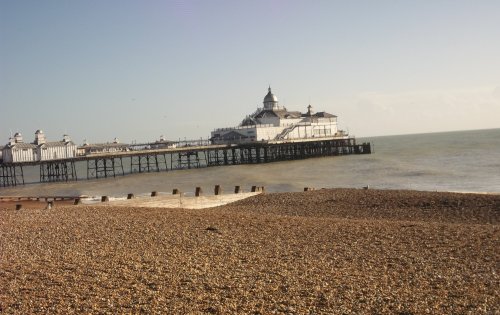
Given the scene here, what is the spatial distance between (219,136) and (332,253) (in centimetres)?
6420

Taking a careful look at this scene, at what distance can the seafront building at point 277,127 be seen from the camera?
72.4m

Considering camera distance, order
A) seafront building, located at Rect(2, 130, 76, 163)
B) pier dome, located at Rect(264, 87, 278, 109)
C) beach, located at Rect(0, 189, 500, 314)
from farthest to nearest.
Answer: pier dome, located at Rect(264, 87, 278, 109) < seafront building, located at Rect(2, 130, 76, 163) < beach, located at Rect(0, 189, 500, 314)

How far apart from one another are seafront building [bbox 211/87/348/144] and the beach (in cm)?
5682

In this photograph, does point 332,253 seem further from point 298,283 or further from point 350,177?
point 350,177

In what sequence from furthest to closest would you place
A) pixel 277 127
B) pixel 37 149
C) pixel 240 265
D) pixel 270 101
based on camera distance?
pixel 270 101 < pixel 277 127 < pixel 37 149 < pixel 240 265

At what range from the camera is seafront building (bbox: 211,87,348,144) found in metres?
72.4

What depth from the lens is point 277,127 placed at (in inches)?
2972

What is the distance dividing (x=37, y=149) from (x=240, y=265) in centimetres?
5467

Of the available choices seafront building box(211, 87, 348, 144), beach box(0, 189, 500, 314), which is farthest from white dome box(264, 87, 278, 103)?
beach box(0, 189, 500, 314)

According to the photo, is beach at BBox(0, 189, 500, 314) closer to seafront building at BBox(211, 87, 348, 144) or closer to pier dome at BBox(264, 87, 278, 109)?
seafront building at BBox(211, 87, 348, 144)

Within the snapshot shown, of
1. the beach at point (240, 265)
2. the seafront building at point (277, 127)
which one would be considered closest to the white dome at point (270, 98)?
the seafront building at point (277, 127)

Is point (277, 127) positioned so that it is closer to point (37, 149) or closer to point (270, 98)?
point (270, 98)

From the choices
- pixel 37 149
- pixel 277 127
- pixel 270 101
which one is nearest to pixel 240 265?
pixel 37 149

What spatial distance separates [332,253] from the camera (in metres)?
10.4
